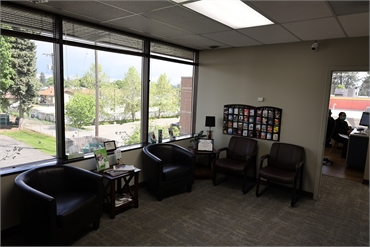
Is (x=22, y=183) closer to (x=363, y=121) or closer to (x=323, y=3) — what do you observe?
(x=323, y=3)

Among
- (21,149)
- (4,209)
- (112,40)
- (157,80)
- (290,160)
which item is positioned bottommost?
(4,209)

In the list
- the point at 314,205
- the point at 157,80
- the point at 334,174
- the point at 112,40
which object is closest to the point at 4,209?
the point at 112,40

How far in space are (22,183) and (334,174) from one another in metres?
5.64

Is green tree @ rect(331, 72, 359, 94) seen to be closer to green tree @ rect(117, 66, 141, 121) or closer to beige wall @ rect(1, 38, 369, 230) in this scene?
beige wall @ rect(1, 38, 369, 230)

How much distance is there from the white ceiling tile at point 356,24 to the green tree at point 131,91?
115 inches

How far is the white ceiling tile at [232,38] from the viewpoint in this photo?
3.57m

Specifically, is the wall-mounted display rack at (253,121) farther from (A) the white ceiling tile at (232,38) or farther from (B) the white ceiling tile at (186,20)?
(B) the white ceiling tile at (186,20)

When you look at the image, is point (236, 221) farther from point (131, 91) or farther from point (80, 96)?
point (80, 96)

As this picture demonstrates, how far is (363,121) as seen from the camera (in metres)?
6.76

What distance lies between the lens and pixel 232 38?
3.83m

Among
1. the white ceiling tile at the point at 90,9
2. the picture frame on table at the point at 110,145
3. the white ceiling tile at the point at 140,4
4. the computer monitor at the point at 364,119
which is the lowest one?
the picture frame on table at the point at 110,145

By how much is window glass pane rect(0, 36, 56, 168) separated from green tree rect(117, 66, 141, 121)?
112 cm

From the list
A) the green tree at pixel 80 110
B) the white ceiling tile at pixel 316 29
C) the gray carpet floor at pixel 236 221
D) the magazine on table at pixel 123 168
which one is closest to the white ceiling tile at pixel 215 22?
the white ceiling tile at pixel 316 29

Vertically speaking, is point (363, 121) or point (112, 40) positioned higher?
point (112, 40)
